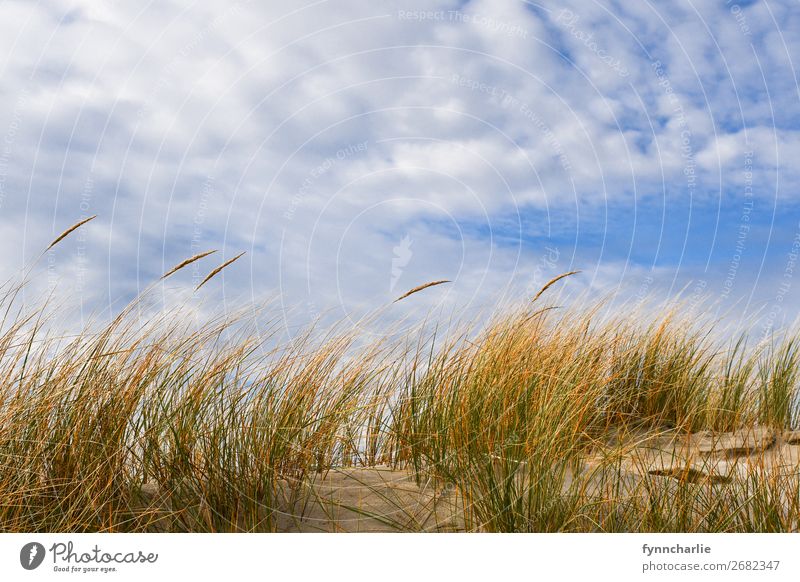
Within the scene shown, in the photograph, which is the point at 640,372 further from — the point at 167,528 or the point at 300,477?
the point at 167,528

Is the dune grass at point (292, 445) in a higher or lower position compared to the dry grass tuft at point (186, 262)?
lower

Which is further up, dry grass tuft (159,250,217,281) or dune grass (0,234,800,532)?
dry grass tuft (159,250,217,281)

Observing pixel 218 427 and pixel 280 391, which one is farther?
pixel 280 391

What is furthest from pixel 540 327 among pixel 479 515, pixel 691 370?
pixel 479 515

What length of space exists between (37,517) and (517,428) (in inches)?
98.6

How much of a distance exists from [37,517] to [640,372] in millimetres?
4859

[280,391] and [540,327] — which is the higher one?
[540,327]
